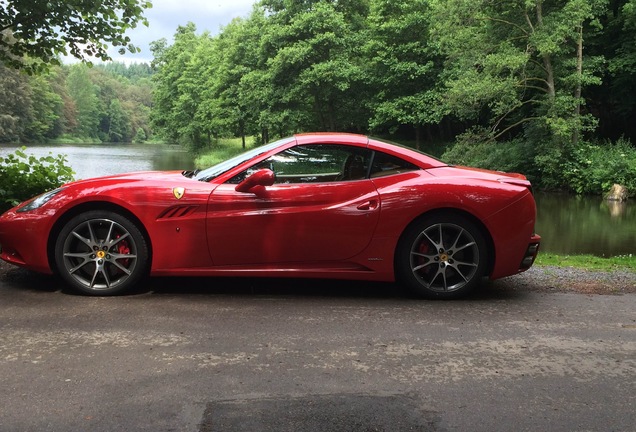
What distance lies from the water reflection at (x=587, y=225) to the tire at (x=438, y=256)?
260 inches

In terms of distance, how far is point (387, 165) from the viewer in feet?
15.5

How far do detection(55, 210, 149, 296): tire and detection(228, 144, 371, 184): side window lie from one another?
0.94 meters

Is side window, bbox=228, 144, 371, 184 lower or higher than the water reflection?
higher

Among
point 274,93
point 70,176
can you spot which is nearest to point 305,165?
point 70,176

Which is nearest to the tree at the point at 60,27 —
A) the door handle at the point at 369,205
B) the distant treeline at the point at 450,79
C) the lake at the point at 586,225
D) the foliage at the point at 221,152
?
the door handle at the point at 369,205

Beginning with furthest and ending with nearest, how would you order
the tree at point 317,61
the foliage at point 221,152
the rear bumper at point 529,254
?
the foliage at point 221,152 → the tree at point 317,61 → the rear bumper at point 529,254

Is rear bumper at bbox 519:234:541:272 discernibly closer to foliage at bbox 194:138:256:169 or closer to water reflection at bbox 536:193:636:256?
water reflection at bbox 536:193:636:256

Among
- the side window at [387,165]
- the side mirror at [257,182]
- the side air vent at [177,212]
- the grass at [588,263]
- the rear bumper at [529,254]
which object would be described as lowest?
the grass at [588,263]

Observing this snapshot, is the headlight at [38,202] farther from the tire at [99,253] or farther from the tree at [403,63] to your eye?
A: the tree at [403,63]

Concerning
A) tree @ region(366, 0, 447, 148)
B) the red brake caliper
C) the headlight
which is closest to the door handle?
the red brake caliper

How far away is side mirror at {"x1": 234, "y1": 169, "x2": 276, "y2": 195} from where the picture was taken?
441 cm

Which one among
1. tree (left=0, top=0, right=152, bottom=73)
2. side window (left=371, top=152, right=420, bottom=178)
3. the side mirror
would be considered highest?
tree (left=0, top=0, right=152, bottom=73)

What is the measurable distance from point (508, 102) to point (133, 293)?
2412 centimetres

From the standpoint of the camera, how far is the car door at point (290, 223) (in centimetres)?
446
